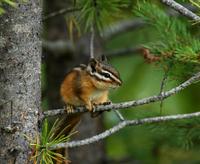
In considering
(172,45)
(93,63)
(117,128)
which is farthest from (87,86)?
(117,128)

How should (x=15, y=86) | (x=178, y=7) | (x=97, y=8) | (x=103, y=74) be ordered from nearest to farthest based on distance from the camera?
(x=15, y=86)
(x=178, y=7)
(x=103, y=74)
(x=97, y=8)

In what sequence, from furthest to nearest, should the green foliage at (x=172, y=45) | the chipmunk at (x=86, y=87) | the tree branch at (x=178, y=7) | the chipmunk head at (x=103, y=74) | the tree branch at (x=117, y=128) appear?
1. the chipmunk at (x=86, y=87)
2. the chipmunk head at (x=103, y=74)
3. the green foliage at (x=172, y=45)
4. the tree branch at (x=178, y=7)
5. the tree branch at (x=117, y=128)

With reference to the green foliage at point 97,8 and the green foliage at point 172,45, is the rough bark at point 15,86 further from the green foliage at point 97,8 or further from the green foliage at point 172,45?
the green foliage at point 97,8

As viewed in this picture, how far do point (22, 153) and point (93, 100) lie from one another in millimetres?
855

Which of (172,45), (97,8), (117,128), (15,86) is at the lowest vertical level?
(117,128)

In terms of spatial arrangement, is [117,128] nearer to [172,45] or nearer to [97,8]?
[172,45]

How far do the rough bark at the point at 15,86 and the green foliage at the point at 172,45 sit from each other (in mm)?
564

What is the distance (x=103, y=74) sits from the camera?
3.21 m

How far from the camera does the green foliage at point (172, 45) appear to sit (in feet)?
9.46

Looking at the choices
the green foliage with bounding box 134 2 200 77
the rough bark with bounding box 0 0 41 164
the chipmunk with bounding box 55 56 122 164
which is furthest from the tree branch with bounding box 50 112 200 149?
the chipmunk with bounding box 55 56 122 164

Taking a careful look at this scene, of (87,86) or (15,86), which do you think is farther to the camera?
(87,86)

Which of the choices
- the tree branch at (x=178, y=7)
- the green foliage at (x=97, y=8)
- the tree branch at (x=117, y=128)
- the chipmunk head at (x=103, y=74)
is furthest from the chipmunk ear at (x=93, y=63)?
the tree branch at (x=178, y=7)

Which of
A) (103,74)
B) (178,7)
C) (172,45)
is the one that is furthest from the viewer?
(103,74)

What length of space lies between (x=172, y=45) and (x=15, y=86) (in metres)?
0.83
